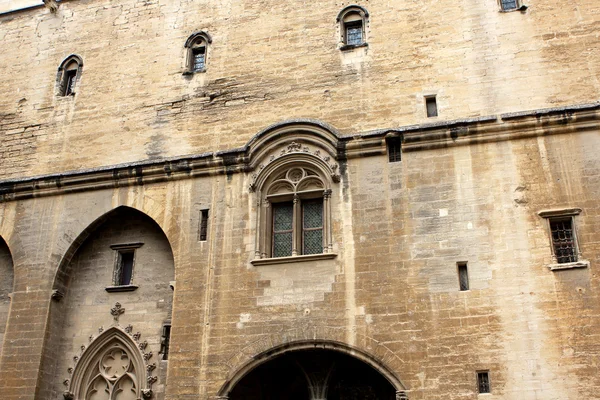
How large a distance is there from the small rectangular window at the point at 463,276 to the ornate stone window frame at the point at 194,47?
24.2 ft

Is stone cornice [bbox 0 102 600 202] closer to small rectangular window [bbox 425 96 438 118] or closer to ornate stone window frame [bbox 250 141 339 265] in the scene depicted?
ornate stone window frame [bbox 250 141 339 265]

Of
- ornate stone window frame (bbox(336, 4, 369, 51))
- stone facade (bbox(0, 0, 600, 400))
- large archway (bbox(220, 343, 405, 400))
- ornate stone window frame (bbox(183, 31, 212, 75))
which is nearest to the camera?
stone facade (bbox(0, 0, 600, 400))

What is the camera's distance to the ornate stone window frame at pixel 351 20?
571 inches

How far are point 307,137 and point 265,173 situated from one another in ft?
3.57

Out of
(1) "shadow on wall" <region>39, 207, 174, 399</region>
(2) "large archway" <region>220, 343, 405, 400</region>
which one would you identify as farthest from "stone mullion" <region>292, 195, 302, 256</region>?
(1) "shadow on wall" <region>39, 207, 174, 399</region>

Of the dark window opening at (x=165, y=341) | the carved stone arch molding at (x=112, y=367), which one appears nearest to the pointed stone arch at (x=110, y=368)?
the carved stone arch molding at (x=112, y=367)

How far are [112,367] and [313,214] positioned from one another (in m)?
5.08

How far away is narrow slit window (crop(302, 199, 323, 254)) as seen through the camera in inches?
506

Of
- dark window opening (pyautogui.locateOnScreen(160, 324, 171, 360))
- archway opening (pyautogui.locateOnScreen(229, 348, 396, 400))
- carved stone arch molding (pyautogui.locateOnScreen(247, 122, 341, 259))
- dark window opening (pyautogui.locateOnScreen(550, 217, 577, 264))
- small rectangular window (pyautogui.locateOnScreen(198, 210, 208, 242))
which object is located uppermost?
carved stone arch molding (pyautogui.locateOnScreen(247, 122, 341, 259))

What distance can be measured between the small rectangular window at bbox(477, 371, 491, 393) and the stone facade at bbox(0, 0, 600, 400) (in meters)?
0.08

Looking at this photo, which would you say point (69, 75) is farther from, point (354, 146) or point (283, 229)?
point (354, 146)

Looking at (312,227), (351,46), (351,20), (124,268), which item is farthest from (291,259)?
(351,20)

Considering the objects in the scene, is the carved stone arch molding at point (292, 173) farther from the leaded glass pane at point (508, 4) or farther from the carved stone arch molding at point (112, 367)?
the leaded glass pane at point (508, 4)

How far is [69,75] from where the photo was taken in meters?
16.6
